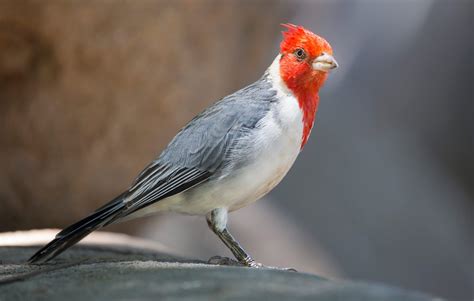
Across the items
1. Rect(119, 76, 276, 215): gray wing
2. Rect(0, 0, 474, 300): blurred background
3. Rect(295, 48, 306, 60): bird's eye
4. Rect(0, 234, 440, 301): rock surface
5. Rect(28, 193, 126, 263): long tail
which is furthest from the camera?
Rect(0, 0, 474, 300): blurred background

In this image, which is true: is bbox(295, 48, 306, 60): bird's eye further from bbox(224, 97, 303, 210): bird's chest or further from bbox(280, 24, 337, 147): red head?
bbox(224, 97, 303, 210): bird's chest

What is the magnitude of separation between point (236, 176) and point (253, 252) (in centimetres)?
462

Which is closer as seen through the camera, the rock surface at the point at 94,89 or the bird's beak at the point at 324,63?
the bird's beak at the point at 324,63

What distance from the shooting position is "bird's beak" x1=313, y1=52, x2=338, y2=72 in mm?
4258

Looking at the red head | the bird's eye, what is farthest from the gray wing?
the bird's eye

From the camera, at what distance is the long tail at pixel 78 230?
4121 mm

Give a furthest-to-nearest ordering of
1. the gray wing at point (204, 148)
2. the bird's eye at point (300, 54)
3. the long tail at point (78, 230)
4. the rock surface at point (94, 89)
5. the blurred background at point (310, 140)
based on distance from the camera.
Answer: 1. the blurred background at point (310, 140)
2. the rock surface at point (94, 89)
3. the bird's eye at point (300, 54)
4. the gray wing at point (204, 148)
5. the long tail at point (78, 230)

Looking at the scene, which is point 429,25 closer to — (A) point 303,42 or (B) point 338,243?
(B) point 338,243

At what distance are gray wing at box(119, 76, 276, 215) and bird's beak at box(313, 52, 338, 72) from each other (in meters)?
0.29

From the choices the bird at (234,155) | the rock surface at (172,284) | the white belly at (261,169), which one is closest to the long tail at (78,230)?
the bird at (234,155)

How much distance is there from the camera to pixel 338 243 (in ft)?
30.7

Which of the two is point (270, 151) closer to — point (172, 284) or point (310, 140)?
point (172, 284)

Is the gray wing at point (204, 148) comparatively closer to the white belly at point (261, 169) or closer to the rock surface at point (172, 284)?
the white belly at point (261, 169)

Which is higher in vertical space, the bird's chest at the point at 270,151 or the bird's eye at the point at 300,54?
the bird's eye at the point at 300,54
